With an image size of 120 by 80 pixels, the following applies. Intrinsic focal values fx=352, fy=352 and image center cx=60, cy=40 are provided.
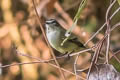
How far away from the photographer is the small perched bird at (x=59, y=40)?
5.62 ft

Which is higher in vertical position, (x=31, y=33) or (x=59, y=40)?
(x=59, y=40)

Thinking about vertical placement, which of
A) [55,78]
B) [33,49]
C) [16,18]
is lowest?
[55,78]

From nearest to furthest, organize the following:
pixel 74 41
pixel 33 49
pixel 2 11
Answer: pixel 74 41, pixel 33 49, pixel 2 11

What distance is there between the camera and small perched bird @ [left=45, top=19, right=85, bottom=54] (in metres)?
1.71

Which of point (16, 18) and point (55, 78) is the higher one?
point (16, 18)

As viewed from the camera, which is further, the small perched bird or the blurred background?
the blurred background

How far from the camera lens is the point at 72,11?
236cm

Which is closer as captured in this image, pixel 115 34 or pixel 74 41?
pixel 74 41

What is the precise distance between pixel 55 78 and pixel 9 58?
364 millimetres

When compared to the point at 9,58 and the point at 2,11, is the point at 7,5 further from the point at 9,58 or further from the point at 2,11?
the point at 9,58

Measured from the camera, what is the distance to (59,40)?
1736 millimetres

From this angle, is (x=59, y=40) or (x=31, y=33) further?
(x=31, y=33)

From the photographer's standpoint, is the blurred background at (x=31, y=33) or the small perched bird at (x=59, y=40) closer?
the small perched bird at (x=59, y=40)

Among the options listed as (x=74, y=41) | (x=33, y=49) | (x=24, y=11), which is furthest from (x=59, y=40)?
(x=24, y=11)
